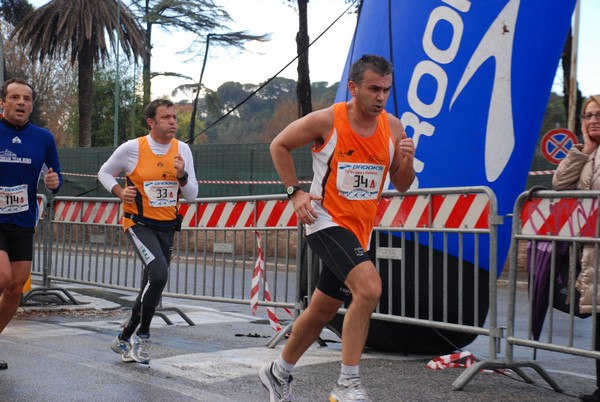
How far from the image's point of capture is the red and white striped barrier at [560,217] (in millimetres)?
6094

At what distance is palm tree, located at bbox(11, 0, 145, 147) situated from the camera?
33125 millimetres

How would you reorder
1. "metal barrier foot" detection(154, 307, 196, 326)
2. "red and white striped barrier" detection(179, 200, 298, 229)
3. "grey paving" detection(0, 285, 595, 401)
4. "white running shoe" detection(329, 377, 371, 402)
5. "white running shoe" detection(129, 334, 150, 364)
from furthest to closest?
"metal barrier foot" detection(154, 307, 196, 326) → "red and white striped barrier" detection(179, 200, 298, 229) → "white running shoe" detection(129, 334, 150, 364) → "grey paving" detection(0, 285, 595, 401) → "white running shoe" detection(329, 377, 371, 402)

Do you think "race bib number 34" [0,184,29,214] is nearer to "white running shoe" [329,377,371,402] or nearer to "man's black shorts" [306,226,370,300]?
"man's black shorts" [306,226,370,300]

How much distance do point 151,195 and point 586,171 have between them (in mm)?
3241

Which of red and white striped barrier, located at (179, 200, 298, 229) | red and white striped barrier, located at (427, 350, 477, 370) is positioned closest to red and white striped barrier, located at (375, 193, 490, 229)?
red and white striped barrier, located at (427, 350, 477, 370)

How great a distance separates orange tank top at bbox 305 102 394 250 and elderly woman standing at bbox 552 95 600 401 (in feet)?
5.53

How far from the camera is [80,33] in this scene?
1315 inches

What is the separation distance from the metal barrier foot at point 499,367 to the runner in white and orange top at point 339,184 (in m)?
1.35

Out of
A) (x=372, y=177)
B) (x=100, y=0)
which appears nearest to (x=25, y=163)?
(x=372, y=177)

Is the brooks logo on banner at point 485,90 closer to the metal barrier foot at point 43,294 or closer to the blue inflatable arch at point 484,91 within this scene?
the blue inflatable arch at point 484,91

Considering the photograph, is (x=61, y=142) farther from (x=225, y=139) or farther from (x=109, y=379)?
(x=109, y=379)

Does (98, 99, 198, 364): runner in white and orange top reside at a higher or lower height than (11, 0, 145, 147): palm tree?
lower

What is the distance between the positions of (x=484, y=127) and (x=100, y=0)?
28586mm

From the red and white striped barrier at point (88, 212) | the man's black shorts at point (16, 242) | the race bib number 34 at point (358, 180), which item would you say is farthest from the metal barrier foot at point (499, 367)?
the red and white striped barrier at point (88, 212)
